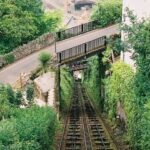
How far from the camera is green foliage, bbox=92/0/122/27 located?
4953 centimetres

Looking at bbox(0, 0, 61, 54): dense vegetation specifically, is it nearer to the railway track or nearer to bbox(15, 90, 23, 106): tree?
the railway track

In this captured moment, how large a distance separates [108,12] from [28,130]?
29742 millimetres

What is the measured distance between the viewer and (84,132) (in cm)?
3356

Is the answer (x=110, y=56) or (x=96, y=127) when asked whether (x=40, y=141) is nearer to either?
(x=96, y=127)

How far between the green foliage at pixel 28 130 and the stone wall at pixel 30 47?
17732mm

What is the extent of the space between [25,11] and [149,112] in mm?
26841

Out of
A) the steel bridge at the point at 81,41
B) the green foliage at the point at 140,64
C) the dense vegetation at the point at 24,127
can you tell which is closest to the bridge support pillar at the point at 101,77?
the steel bridge at the point at 81,41

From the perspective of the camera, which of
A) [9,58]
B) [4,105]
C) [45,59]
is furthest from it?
[9,58]

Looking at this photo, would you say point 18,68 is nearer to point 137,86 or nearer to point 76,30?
point 76,30

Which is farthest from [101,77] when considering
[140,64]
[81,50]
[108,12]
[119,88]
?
[140,64]

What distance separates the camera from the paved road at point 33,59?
133 ft

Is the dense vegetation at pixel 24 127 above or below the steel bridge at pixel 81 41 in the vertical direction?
below

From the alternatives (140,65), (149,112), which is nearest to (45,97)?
(140,65)

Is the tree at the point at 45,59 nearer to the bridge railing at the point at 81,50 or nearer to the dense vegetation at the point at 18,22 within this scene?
the bridge railing at the point at 81,50
